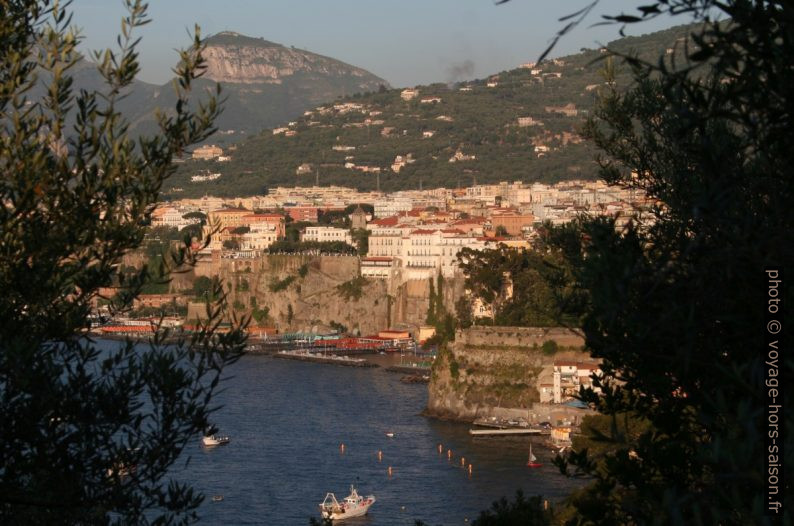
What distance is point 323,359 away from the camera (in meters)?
40.0

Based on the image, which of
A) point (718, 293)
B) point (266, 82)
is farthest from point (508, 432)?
point (266, 82)

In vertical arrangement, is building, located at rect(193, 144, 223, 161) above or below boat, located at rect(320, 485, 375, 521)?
above

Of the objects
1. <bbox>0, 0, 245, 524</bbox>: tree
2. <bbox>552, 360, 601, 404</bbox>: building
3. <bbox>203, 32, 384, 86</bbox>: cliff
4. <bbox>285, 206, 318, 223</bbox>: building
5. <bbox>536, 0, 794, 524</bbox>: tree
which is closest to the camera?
<bbox>536, 0, 794, 524</bbox>: tree

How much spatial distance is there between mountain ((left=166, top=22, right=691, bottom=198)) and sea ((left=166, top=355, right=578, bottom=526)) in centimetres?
4878

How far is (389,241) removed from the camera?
4881 cm

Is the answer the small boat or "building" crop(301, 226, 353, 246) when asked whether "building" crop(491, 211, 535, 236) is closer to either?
"building" crop(301, 226, 353, 246)

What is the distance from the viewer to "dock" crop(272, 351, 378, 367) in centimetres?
3856

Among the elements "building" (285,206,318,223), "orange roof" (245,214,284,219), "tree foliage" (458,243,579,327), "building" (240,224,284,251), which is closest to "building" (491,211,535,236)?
"building" (240,224,284,251)

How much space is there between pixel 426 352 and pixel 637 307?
3801 cm

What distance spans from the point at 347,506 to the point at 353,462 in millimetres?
4564

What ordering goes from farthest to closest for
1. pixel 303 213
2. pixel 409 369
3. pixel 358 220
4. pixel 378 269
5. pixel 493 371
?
pixel 303 213 < pixel 358 220 < pixel 378 269 < pixel 409 369 < pixel 493 371

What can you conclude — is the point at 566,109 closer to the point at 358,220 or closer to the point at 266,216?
the point at 358,220

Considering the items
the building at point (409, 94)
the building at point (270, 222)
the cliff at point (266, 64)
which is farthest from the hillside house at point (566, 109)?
the cliff at point (266, 64)

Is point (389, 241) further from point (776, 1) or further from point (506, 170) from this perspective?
point (776, 1)
